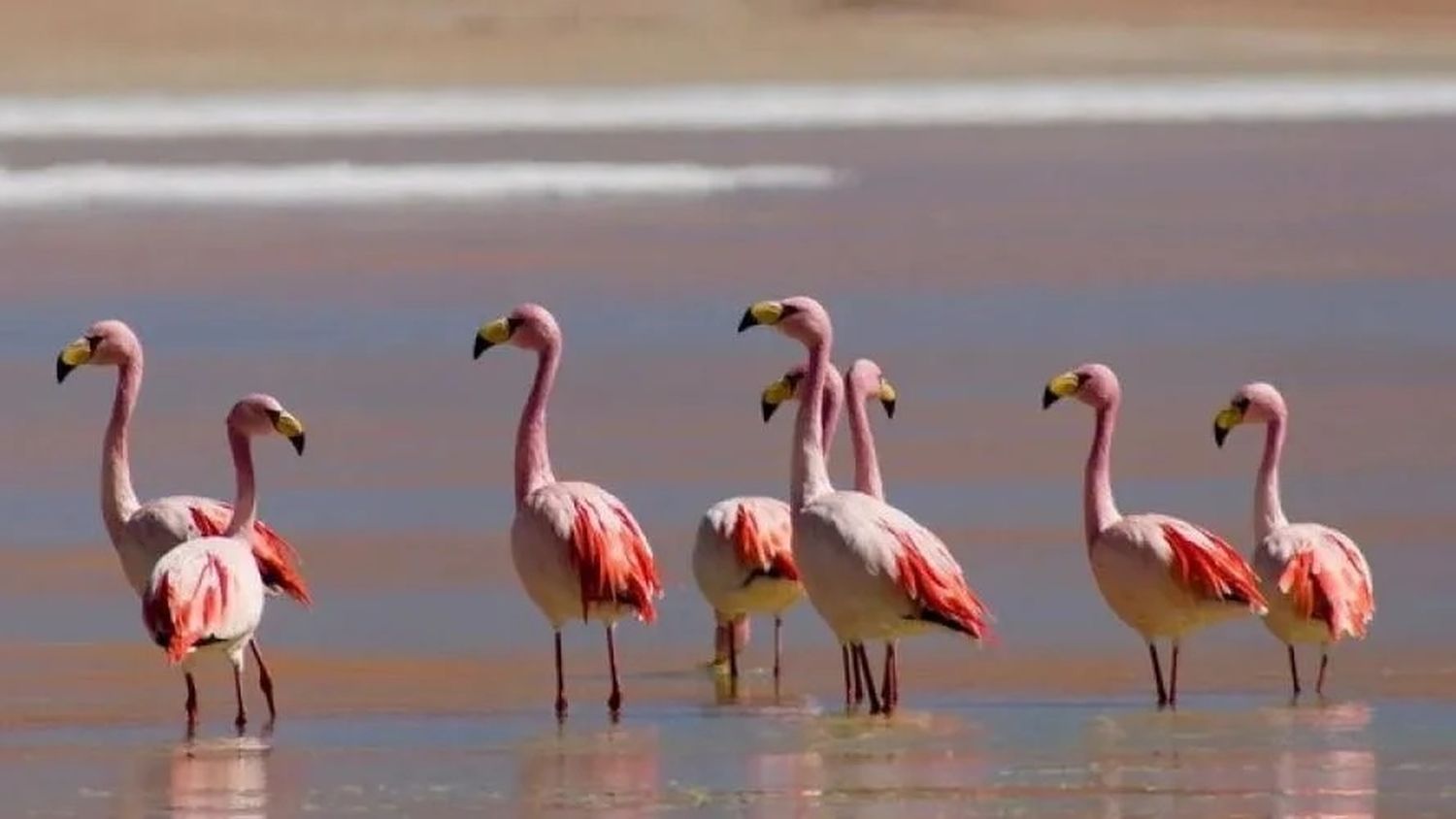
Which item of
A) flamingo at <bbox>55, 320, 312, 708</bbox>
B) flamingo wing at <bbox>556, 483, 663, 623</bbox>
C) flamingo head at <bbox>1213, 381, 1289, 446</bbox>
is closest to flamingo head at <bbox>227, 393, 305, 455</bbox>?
flamingo at <bbox>55, 320, 312, 708</bbox>

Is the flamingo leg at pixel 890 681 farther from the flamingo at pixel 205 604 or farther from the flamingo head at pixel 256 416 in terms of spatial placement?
the flamingo head at pixel 256 416

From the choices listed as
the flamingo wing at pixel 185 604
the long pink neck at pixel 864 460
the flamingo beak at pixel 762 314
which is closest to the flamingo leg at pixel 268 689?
the flamingo wing at pixel 185 604

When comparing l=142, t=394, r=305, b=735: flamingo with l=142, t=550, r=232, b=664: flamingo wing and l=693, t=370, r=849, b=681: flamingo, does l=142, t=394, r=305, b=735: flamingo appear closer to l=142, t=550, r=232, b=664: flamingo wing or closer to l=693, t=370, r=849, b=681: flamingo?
l=142, t=550, r=232, b=664: flamingo wing

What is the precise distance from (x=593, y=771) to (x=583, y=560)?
121 centimetres

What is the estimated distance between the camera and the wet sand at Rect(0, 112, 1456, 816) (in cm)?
896

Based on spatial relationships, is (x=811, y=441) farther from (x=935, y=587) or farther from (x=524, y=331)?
(x=524, y=331)

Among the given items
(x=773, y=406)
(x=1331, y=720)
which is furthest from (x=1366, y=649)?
(x=773, y=406)

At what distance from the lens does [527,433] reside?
1075cm

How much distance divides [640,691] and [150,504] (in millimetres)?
1500

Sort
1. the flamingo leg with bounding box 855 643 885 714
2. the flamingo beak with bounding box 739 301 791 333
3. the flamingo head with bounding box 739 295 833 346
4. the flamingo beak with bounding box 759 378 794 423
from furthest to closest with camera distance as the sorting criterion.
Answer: the flamingo beak with bounding box 759 378 794 423, the flamingo head with bounding box 739 295 833 346, the flamingo beak with bounding box 739 301 791 333, the flamingo leg with bounding box 855 643 885 714

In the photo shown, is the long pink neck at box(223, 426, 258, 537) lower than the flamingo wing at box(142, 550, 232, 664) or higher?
higher

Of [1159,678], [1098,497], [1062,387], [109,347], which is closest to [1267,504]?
[1098,497]

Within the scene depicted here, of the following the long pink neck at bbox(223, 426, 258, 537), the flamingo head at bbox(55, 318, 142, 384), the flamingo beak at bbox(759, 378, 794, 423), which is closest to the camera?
the long pink neck at bbox(223, 426, 258, 537)

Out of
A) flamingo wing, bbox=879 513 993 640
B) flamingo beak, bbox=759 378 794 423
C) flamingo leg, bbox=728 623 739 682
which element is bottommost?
flamingo leg, bbox=728 623 739 682
